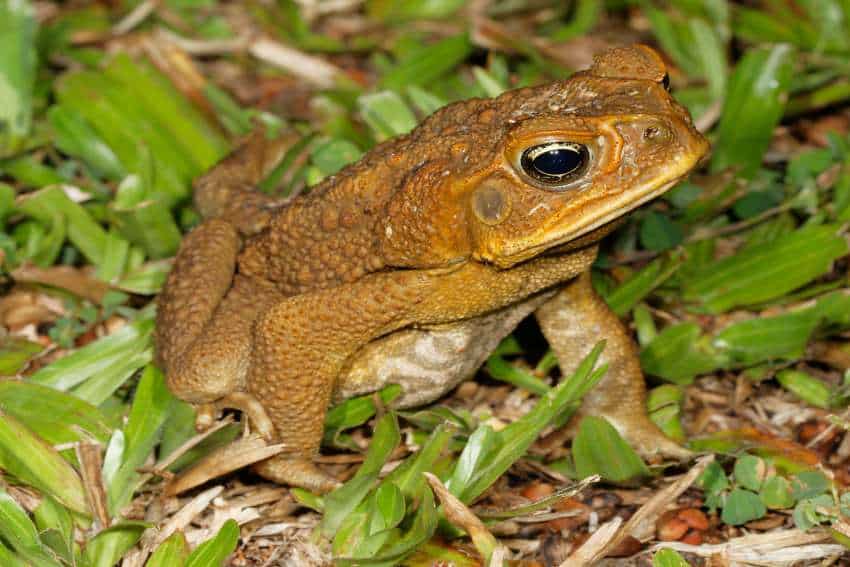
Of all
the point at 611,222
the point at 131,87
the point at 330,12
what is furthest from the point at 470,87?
the point at 611,222

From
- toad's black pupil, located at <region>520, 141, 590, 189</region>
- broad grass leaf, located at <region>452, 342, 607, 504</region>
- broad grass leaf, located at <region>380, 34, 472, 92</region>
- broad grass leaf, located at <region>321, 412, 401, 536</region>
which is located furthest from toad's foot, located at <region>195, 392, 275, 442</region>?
broad grass leaf, located at <region>380, 34, 472, 92</region>

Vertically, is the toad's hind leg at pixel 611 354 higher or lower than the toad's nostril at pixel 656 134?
lower

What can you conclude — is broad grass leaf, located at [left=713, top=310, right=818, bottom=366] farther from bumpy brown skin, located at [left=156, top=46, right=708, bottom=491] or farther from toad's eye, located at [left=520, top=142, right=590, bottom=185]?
toad's eye, located at [left=520, top=142, right=590, bottom=185]

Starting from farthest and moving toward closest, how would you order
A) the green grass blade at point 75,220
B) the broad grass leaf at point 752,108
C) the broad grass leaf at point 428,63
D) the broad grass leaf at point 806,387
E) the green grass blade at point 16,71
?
the broad grass leaf at point 428,63, the green grass blade at point 16,71, the broad grass leaf at point 752,108, the green grass blade at point 75,220, the broad grass leaf at point 806,387

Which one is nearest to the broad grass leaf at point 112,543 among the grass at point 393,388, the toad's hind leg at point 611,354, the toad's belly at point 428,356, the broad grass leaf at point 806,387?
the grass at point 393,388

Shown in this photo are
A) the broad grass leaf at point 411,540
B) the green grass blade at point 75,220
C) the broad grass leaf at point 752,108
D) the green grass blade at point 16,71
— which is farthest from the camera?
the green grass blade at point 16,71

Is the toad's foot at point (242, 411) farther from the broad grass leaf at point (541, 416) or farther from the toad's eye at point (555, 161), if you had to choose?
the toad's eye at point (555, 161)

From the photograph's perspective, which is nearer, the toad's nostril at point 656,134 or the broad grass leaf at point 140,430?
the toad's nostril at point 656,134

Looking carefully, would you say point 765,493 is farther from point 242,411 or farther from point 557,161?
point 242,411

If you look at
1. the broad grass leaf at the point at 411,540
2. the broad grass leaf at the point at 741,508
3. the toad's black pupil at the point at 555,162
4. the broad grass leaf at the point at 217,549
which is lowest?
the broad grass leaf at the point at 741,508
